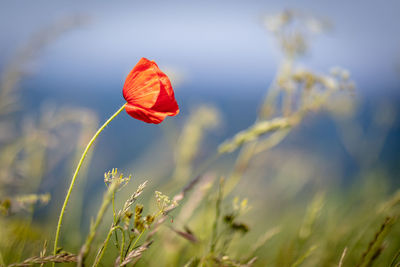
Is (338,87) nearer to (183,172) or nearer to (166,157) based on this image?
(183,172)

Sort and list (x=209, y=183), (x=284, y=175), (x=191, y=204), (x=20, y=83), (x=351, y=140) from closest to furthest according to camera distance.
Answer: (x=209, y=183) → (x=191, y=204) → (x=20, y=83) → (x=284, y=175) → (x=351, y=140)

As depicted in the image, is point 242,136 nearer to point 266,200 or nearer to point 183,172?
point 183,172

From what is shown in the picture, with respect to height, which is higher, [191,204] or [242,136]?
[242,136]

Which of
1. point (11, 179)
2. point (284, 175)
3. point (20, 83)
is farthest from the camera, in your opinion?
point (284, 175)

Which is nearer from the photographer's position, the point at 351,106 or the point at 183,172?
the point at 183,172

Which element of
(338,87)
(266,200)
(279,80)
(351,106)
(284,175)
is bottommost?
(266,200)

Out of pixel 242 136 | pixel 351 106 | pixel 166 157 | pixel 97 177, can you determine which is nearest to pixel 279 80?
pixel 242 136

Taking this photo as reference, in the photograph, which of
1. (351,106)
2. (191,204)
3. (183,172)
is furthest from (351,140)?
(191,204)
